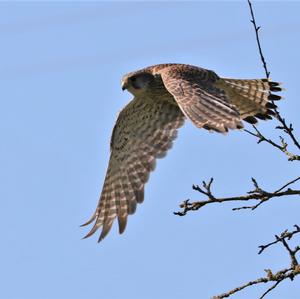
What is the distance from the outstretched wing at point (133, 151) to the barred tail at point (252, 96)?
0.68m

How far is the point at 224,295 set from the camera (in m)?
4.54

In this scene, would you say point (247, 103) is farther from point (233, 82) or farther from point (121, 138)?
point (121, 138)

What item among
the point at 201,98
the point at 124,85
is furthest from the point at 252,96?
the point at 124,85

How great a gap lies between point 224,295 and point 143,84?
13.0 ft

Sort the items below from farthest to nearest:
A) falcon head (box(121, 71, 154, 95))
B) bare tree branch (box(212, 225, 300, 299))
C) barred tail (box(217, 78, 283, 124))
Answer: falcon head (box(121, 71, 154, 95)), barred tail (box(217, 78, 283, 124)), bare tree branch (box(212, 225, 300, 299))

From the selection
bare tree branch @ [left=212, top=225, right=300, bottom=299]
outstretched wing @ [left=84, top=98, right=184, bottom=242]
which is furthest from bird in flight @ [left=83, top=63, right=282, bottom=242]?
bare tree branch @ [left=212, top=225, right=300, bottom=299]

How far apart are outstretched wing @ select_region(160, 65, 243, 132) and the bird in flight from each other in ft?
0.04

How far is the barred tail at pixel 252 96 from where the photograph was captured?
7.62m

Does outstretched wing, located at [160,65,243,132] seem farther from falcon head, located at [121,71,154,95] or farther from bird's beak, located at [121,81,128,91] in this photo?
bird's beak, located at [121,81,128,91]

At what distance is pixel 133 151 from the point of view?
27.6 ft

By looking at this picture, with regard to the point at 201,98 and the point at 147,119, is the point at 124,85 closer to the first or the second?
the point at 147,119

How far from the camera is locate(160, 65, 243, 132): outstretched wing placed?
19.7 ft

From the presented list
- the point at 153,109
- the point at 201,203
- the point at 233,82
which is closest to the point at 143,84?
the point at 153,109

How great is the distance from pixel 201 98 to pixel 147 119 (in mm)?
1808
